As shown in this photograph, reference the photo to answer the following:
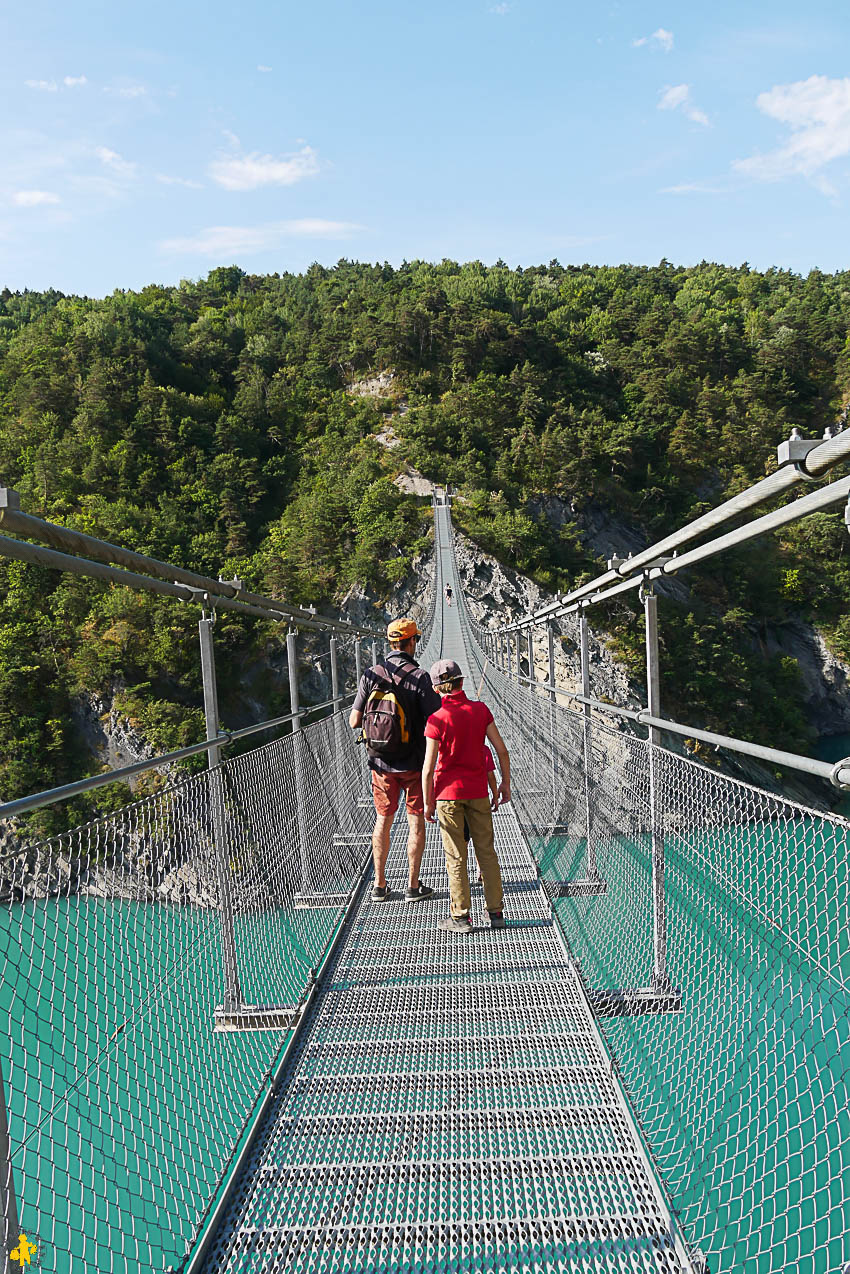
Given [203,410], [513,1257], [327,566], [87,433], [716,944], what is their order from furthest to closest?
[203,410]
[87,433]
[327,566]
[716,944]
[513,1257]

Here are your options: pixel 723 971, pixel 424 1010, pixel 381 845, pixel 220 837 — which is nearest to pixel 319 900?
pixel 381 845

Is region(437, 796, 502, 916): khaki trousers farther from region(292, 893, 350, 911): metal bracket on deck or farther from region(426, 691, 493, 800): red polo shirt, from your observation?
region(292, 893, 350, 911): metal bracket on deck

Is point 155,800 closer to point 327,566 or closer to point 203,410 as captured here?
point 327,566

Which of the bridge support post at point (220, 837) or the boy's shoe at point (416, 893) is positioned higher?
the bridge support post at point (220, 837)

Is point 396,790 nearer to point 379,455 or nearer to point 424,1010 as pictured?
point 424,1010

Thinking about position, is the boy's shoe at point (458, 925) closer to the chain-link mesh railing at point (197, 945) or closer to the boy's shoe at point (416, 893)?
the boy's shoe at point (416, 893)

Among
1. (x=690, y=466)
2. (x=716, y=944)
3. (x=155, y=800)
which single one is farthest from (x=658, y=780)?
(x=690, y=466)

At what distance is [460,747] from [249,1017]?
126cm

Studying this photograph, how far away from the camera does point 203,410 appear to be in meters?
43.1

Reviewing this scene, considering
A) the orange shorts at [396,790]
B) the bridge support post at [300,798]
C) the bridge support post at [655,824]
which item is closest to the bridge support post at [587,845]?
the orange shorts at [396,790]

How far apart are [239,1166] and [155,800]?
2.92ft

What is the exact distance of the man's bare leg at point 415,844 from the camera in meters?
3.51

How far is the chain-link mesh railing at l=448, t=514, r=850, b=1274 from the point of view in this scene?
1668 millimetres

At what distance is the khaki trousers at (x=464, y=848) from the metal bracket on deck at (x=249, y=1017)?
2.79 ft
